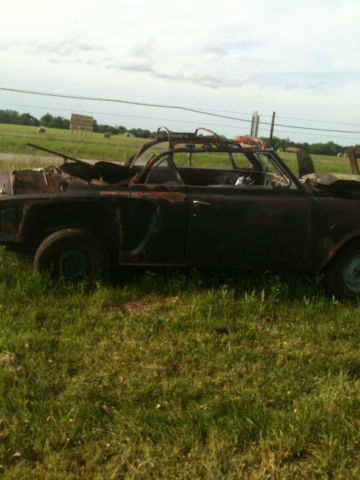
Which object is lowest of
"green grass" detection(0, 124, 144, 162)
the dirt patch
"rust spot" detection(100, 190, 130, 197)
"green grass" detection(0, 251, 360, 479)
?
"green grass" detection(0, 251, 360, 479)

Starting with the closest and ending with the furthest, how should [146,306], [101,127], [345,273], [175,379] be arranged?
1. [175,379]
2. [146,306]
3. [345,273]
4. [101,127]

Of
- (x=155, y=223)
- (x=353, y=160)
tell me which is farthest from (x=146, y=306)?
(x=353, y=160)

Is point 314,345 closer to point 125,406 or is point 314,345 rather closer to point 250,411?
point 250,411

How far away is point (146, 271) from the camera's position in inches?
177

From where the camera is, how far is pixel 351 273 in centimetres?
430

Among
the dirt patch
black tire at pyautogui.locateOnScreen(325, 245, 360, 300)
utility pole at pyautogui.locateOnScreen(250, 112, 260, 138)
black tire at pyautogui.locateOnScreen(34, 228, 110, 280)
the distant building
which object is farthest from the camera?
the distant building

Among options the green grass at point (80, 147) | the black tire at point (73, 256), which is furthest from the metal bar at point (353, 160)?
the green grass at point (80, 147)

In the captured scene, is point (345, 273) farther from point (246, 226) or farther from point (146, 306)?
point (146, 306)

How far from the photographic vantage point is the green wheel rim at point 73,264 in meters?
4.07

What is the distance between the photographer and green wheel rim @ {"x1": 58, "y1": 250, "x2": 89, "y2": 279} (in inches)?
160

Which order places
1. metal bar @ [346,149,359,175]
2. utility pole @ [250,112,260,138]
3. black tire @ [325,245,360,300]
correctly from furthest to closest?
utility pole @ [250,112,260,138]
metal bar @ [346,149,359,175]
black tire @ [325,245,360,300]

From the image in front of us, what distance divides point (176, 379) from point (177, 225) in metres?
1.53

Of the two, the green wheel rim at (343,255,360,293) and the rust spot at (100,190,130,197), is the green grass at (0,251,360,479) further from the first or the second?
the rust spot at (100,190,130,197)

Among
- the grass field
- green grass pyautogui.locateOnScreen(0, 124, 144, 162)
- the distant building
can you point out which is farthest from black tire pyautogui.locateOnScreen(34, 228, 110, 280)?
green grass pyautogui.locateOnScreen(0, 124, 144, 162)
